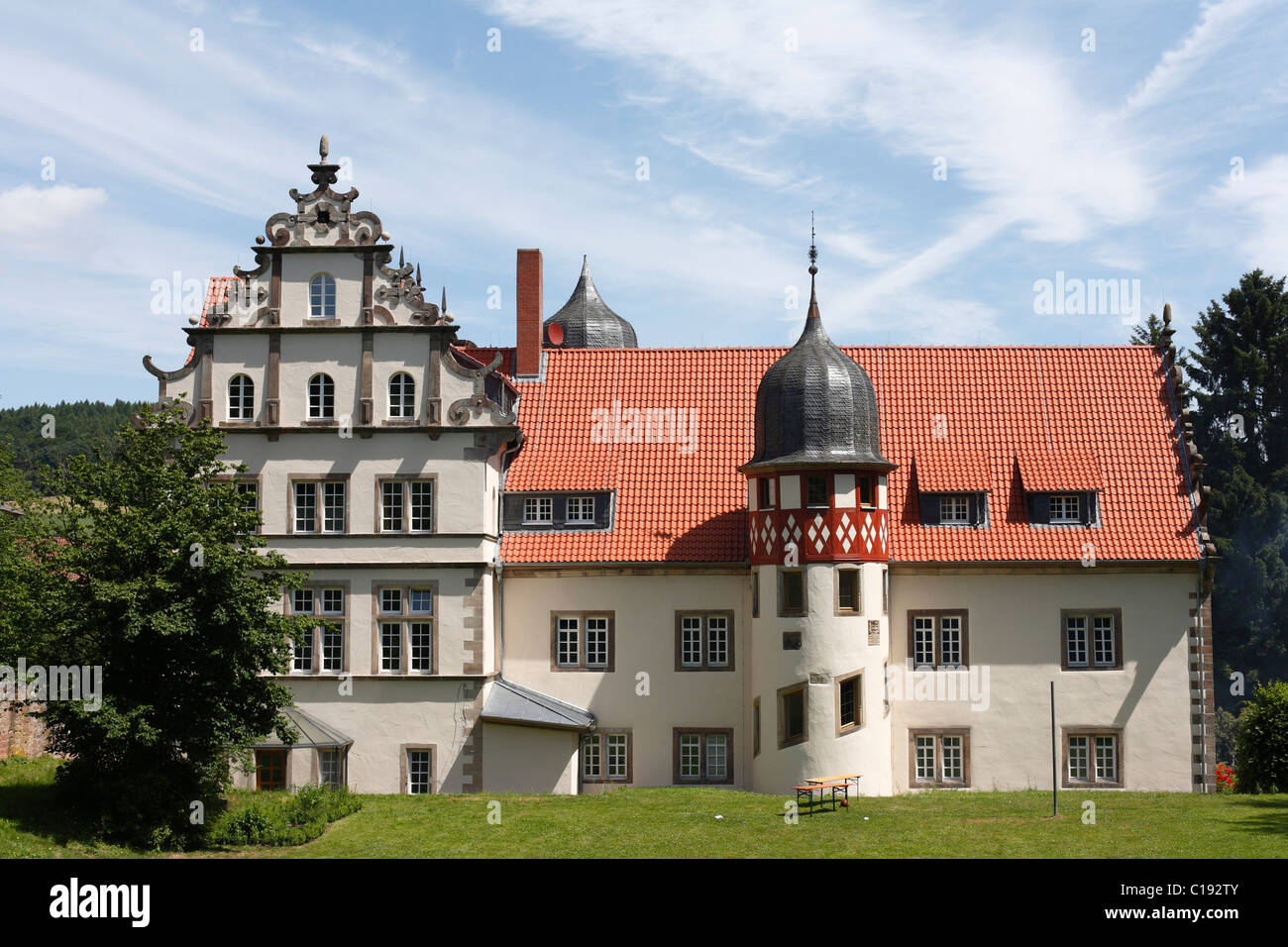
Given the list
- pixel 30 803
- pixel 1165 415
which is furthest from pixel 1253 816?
pixel 30 803

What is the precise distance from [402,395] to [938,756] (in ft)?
56.5

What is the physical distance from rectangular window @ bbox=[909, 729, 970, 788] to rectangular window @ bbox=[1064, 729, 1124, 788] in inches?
110

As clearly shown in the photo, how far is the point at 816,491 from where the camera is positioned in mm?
35750

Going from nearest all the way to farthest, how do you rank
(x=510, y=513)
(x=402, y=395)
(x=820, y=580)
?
(x=820, y=580)
(x=402, y=395)
(x=510, y=513)

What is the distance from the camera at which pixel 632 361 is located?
4256 centimetres

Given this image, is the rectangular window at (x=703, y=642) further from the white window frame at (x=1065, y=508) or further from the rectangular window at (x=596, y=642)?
the white window frame at (x=1065, y=508)

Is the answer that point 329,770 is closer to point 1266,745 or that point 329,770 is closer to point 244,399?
point 244,399

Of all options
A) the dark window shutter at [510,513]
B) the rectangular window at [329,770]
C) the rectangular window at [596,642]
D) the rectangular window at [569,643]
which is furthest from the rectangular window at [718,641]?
the rectangular window at [329,770]

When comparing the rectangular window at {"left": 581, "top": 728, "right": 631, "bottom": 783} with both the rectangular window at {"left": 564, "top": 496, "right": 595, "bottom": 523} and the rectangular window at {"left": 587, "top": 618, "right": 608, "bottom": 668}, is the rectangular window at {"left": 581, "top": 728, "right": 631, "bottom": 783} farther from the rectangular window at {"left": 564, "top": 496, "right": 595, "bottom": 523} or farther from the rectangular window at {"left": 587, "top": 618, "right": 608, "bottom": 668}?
the rectangular window at {"left": 564, "top": 496, "right": 595, "bottom": 523}

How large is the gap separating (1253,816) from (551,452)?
2019 centimetres

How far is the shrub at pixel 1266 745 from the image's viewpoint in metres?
35.6

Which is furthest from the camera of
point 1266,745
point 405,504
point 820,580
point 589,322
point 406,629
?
point 589,322

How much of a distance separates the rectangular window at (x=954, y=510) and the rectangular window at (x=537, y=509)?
35.4 feet

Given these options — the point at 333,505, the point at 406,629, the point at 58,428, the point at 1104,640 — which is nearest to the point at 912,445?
the point at 1104,640
